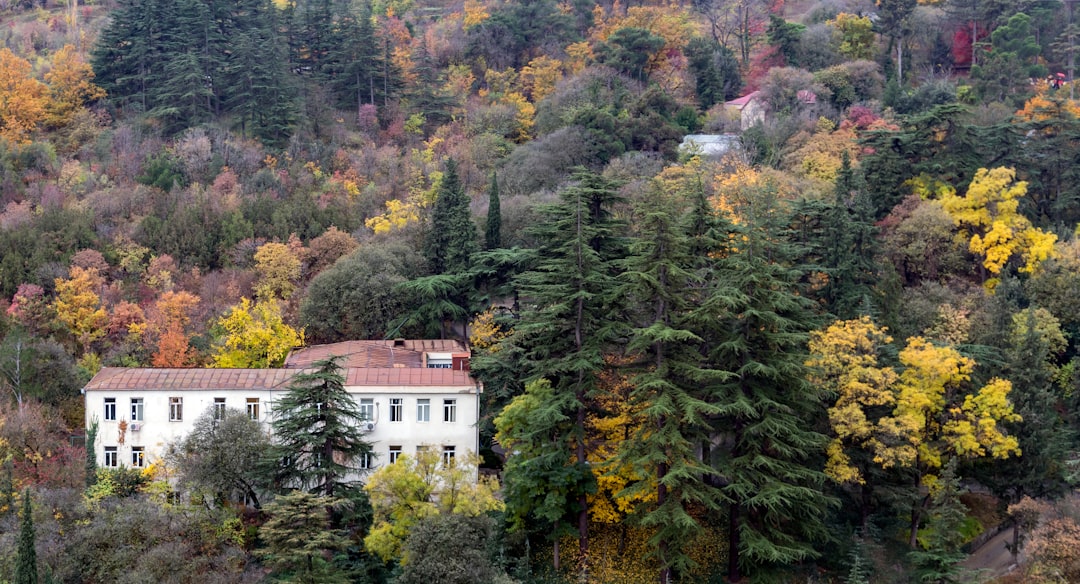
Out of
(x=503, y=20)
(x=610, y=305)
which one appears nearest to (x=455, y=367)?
(x=610, y=305)

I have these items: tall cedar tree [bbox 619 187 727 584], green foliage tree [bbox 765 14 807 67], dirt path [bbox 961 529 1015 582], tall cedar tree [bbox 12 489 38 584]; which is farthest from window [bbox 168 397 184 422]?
green foliage tree [bbox 765 14 807 67]

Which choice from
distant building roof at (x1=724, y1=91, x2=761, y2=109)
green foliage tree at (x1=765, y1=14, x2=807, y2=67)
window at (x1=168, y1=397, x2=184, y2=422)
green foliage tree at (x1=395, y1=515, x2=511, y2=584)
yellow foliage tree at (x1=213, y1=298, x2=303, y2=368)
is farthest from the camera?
green foliage tree at (x1=765, y1=14, x2=807, y2=67)

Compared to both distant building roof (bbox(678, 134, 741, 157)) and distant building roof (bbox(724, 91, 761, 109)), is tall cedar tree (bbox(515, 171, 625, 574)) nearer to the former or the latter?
distant building roof (bbox(678, 134, 741, 157))

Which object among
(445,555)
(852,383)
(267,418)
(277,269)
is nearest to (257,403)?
(267,418)

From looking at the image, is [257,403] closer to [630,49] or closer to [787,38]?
[630,49]

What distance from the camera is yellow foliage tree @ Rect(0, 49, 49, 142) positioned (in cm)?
5888

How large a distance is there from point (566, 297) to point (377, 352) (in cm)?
903

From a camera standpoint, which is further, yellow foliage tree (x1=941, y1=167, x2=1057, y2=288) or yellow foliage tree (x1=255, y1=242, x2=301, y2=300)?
yellow foliage tree (x1=255, y1=242, x2=301, y2=300)

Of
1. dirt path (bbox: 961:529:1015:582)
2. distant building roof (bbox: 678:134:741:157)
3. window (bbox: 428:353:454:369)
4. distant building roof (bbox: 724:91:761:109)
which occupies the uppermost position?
distant building roof (bbox: 724:91:761:109)

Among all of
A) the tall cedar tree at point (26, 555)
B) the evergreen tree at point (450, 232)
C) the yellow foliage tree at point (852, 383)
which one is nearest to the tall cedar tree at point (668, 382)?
the yellow foliage tree at point (852, 383)

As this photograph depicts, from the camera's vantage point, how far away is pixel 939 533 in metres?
31.5

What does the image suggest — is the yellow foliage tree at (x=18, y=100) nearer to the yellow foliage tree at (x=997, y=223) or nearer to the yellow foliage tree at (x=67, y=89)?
the yellow foliage tree at (x=67, y=89)

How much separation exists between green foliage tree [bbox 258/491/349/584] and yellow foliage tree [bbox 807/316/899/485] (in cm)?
1630

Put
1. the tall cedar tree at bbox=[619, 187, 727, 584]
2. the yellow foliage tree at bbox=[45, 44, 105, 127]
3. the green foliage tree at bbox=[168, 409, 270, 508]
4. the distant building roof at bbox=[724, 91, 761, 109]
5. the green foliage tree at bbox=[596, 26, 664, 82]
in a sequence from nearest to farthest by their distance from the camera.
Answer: the tall cedar tree at bbox=[619, 187, 727, 584], the green foliage tree at bbox=[168, 409, 270, 508], the yellow foliage tree at bbox=[45, 44, 105, 127], the distant building roof at bbox=[724, 91, 761, 109], the green foliage tree at bbox=[596, 26, 664, 82]
